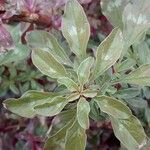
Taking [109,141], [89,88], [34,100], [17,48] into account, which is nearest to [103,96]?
[89,88]

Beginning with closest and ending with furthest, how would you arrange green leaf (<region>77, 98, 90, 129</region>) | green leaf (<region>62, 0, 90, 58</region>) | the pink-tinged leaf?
1. green leaf (<region>77, 98, 90, 129</region>)
2. green leaf (<region>62, 0, 90, 58</region>)
3. the pink-tinged leaf

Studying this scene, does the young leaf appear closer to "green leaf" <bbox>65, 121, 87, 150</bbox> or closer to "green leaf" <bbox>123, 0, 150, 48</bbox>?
"green leaf" <bbox>65, 121, 87, 150</bbox>

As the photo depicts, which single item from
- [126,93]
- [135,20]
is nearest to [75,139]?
[126,93]

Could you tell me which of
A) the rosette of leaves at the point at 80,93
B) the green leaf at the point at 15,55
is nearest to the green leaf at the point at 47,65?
the rosette of leaves at the point at 80,93

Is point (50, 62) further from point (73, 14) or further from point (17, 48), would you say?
point (17, 48)

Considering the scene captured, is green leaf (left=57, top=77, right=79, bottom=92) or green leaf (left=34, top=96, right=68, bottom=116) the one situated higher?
green leaf (left=57, top=77, right=79, bottom=92)

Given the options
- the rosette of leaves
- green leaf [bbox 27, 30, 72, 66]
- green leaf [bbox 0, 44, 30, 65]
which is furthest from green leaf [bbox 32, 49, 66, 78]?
green leaf [bbox 0, 44, 30, 65]
